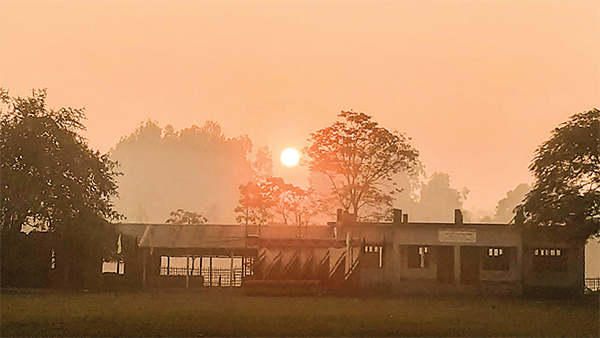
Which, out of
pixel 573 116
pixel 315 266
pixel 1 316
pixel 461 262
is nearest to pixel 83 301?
pixel 1 316

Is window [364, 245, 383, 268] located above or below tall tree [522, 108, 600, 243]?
below

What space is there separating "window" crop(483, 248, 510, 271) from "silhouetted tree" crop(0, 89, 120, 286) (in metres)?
23.7

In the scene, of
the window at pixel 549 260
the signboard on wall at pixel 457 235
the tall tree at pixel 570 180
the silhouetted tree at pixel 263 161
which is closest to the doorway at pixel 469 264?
the signboard on wall at pixel 457 235

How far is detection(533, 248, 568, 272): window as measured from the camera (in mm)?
49312

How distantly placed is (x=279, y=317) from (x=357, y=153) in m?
40.4

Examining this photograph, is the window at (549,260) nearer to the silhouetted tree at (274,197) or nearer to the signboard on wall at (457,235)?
the signboard on wall at (457,235)

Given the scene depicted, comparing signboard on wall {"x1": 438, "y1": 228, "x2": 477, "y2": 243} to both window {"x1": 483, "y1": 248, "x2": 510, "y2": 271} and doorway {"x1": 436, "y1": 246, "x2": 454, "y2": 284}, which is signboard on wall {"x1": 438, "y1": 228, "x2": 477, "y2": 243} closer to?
doorway {"x1": 436, "y1": 246, "x2": 454, "y2": 284}

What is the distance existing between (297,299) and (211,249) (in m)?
15.2

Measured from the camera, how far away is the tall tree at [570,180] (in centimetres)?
4450

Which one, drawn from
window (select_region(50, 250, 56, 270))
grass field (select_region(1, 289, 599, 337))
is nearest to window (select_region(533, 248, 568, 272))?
grass field (select_region(1, 289, 599, 337))

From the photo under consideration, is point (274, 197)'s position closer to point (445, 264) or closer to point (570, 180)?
point (445, 264)

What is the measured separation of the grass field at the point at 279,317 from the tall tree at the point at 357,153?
2853cm

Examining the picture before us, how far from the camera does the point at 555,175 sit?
46125 mm

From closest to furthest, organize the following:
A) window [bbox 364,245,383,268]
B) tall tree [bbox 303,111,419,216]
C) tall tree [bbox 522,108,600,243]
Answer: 1. tall tree [bbox 522,108,600,243]
2. window [bbox 364,245,383,268]
3. tall tree [bbox 303,111,419,216]
